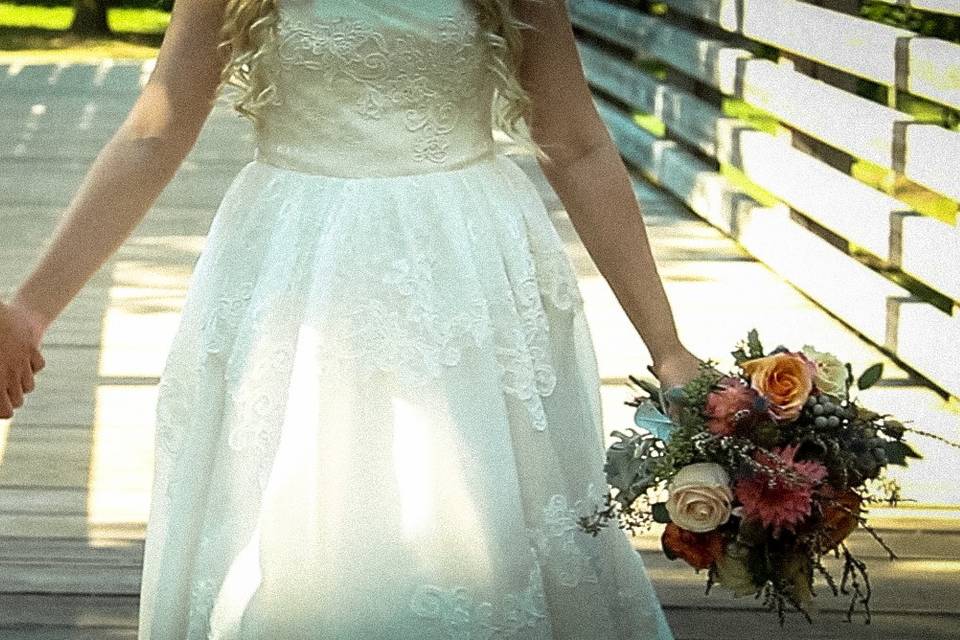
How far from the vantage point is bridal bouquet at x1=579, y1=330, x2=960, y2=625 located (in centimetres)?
281

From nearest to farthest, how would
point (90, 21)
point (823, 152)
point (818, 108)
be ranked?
point (818, 108) < point (823, 152) < point (90, 21)

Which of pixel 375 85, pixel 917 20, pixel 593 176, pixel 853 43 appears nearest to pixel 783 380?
pixel 593 176

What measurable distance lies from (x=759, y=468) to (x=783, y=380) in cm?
14

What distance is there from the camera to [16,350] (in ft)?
9.96

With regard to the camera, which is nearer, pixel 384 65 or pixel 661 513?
pixel 661 513

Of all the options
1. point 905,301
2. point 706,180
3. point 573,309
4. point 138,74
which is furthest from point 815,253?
point 138,74

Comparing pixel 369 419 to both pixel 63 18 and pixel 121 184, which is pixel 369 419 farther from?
pixel 63 18

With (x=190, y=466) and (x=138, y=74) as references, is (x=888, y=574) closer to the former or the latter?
(x=190, y=466)

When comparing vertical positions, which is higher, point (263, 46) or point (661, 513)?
point (263, 46)

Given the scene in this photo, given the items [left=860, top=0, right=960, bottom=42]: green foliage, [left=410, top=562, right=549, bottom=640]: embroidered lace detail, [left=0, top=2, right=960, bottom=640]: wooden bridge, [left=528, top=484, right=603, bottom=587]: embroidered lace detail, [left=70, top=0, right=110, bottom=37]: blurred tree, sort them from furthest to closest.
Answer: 1. [left=70, top=0, right=110, bottom=37]: blurred tree
2. [left=860, top=0, right=960, bottom=42]: green foliage
3. [left=0, top=2, right=960, bottom=640]: wooden bridge
4. [left=528, top=484, right=603, bottom=587]: embroidered lace detail
5. [left=410, top=562, right=549, bottom=640]: embroidered lace detail

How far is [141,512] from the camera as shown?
5.32 meters

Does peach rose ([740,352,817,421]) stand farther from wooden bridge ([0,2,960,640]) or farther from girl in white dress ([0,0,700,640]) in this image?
wooden bridge ([0,2,960,640])

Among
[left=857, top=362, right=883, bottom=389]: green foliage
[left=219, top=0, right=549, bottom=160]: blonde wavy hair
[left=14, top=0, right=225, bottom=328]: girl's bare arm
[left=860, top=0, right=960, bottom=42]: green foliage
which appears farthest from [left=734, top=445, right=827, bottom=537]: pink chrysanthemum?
[left=860, top=0, right=960, bottom=42]: green foliage

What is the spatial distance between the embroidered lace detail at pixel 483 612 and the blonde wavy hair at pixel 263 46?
27.3 inches
